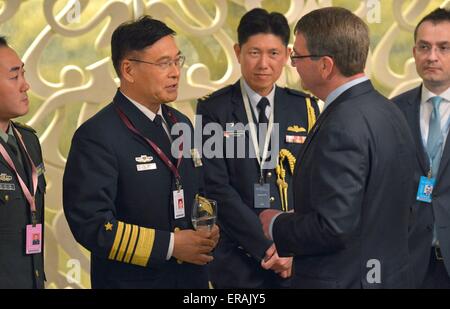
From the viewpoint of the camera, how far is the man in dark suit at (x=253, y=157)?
4738mm

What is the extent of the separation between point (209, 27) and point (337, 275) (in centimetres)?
281

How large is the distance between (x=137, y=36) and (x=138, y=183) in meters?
0.71

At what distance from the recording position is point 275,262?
185 inches

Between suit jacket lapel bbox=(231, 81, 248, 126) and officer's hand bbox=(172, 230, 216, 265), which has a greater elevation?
suit jacket lapel bbox=(231, 81, 248, 126)

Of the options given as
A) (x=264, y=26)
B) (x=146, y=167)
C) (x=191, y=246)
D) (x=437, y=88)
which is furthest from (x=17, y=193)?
(x=437, y=88)

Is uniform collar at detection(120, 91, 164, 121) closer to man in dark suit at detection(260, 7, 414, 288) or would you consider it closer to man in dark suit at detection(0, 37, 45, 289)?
man in dark suit at detection(0, 37, 45, 289)

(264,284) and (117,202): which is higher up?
(117,202)

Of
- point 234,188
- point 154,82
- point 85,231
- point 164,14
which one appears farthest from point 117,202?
point 164,14

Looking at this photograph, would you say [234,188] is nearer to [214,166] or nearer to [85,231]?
[214,166]

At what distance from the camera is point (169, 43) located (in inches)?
166

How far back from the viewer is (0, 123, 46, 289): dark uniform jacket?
157 inches

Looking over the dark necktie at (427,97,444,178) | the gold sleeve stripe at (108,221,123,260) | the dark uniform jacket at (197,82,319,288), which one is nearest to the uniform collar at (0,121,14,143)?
the gold sleeve stripe at (108,221,123,260)

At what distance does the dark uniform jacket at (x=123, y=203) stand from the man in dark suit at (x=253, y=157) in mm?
525

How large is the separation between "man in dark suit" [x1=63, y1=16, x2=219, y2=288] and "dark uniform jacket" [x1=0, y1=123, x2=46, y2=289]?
0.21m
